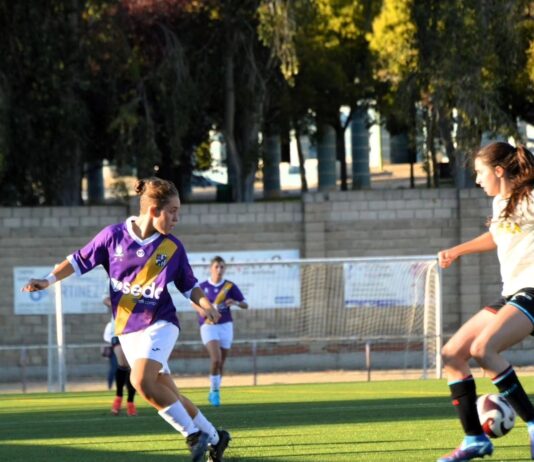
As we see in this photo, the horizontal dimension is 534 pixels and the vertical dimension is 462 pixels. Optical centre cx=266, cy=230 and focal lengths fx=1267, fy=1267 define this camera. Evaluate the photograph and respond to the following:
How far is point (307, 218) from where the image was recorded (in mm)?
29609

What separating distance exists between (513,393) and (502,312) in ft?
1.67

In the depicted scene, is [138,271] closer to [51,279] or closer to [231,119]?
[51,279]

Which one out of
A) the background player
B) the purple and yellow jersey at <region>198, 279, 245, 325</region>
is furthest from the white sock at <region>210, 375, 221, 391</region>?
the background player

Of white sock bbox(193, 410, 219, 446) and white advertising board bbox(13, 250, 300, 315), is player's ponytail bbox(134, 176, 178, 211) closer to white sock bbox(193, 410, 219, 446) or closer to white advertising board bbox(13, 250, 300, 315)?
white sock bbox(193, 410, 219, 446)

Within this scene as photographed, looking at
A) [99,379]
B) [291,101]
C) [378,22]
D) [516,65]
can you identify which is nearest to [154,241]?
[99,379]

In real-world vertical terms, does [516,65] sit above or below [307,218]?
above

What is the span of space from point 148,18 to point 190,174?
10878 millimetres

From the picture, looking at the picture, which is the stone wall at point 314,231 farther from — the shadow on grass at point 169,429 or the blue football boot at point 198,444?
the blue football boot at point 198,444

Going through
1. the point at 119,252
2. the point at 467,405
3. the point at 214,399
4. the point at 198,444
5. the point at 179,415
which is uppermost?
the point at 119,252

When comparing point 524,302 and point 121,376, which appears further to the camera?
point 121,376

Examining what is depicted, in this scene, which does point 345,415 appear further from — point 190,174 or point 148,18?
point 190,174

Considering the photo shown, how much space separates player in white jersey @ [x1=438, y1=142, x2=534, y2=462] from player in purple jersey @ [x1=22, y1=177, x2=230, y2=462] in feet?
5.58

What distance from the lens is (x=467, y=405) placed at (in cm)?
748

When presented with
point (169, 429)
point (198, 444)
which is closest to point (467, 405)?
point (198, 444)
